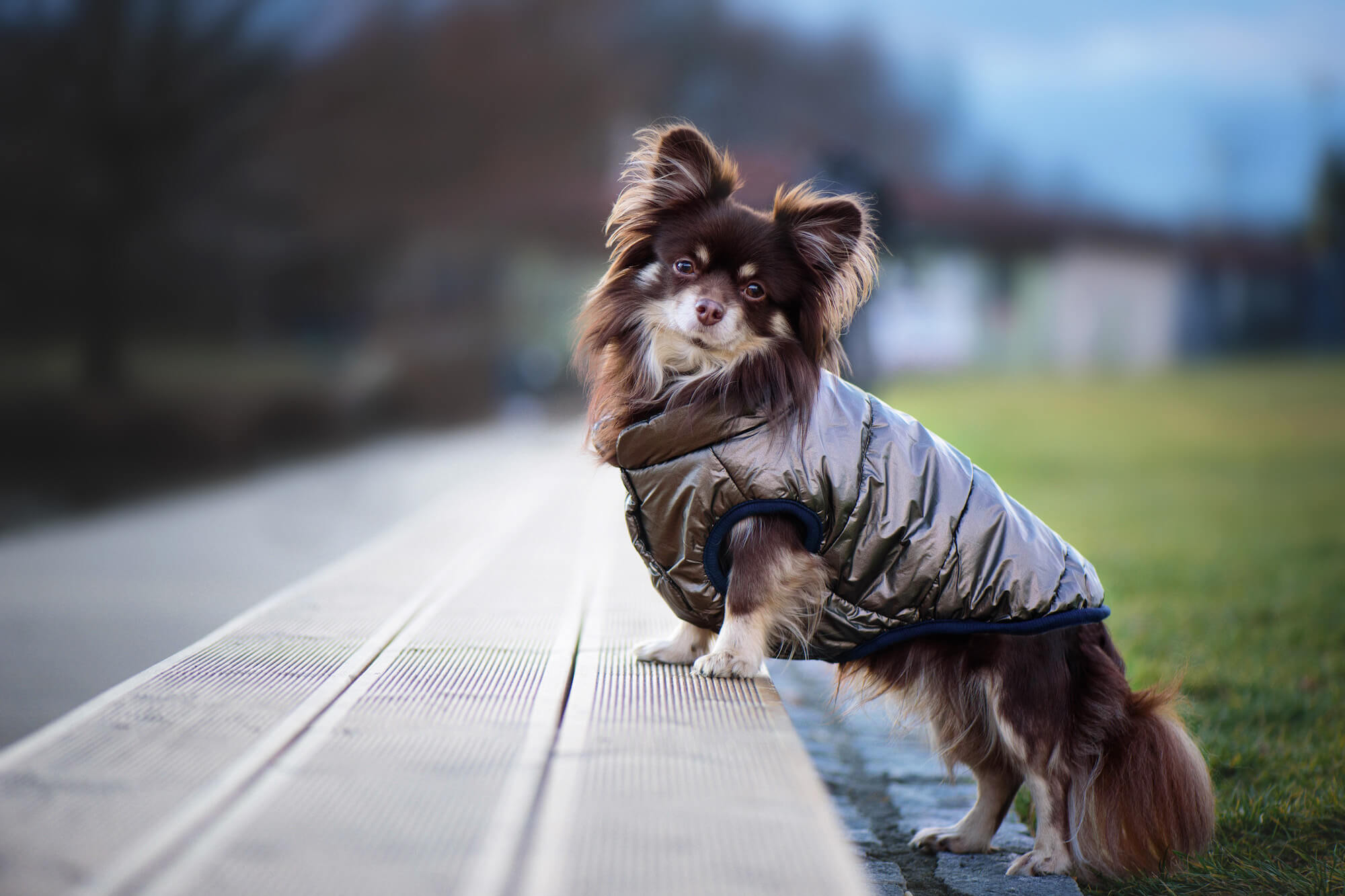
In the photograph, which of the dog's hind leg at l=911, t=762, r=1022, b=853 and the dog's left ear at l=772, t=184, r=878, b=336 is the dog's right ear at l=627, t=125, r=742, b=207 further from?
the dog's hind leg at l=911, t=762, r=1022, b=853

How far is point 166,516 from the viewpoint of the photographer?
876 centimetres

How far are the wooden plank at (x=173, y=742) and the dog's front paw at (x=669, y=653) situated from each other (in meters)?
0.69

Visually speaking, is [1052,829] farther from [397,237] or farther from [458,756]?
[397,237]

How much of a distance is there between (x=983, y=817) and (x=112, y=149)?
16.0 metres

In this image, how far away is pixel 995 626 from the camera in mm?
2496

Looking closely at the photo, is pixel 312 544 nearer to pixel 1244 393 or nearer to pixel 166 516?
pixel 166 516

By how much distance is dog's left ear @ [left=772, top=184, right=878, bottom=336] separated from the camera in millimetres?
2736

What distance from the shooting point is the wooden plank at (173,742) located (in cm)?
149

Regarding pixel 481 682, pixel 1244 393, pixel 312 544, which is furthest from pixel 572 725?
pixel 1244 393

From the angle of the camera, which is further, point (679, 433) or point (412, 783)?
point (679, 433)

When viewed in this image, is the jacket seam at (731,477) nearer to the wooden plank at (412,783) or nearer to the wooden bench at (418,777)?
the wooden bench at (418,777)

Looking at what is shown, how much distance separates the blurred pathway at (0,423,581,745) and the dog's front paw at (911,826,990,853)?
3156mm

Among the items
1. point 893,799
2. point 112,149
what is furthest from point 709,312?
point 112,149

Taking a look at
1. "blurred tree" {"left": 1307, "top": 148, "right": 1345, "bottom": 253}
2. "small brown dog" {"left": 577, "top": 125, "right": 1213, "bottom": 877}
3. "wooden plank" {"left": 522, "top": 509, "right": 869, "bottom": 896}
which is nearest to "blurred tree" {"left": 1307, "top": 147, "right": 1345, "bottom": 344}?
"blurred tree" {"left": 1307, "top": 148, "right": 1345, "bottom": 253}
